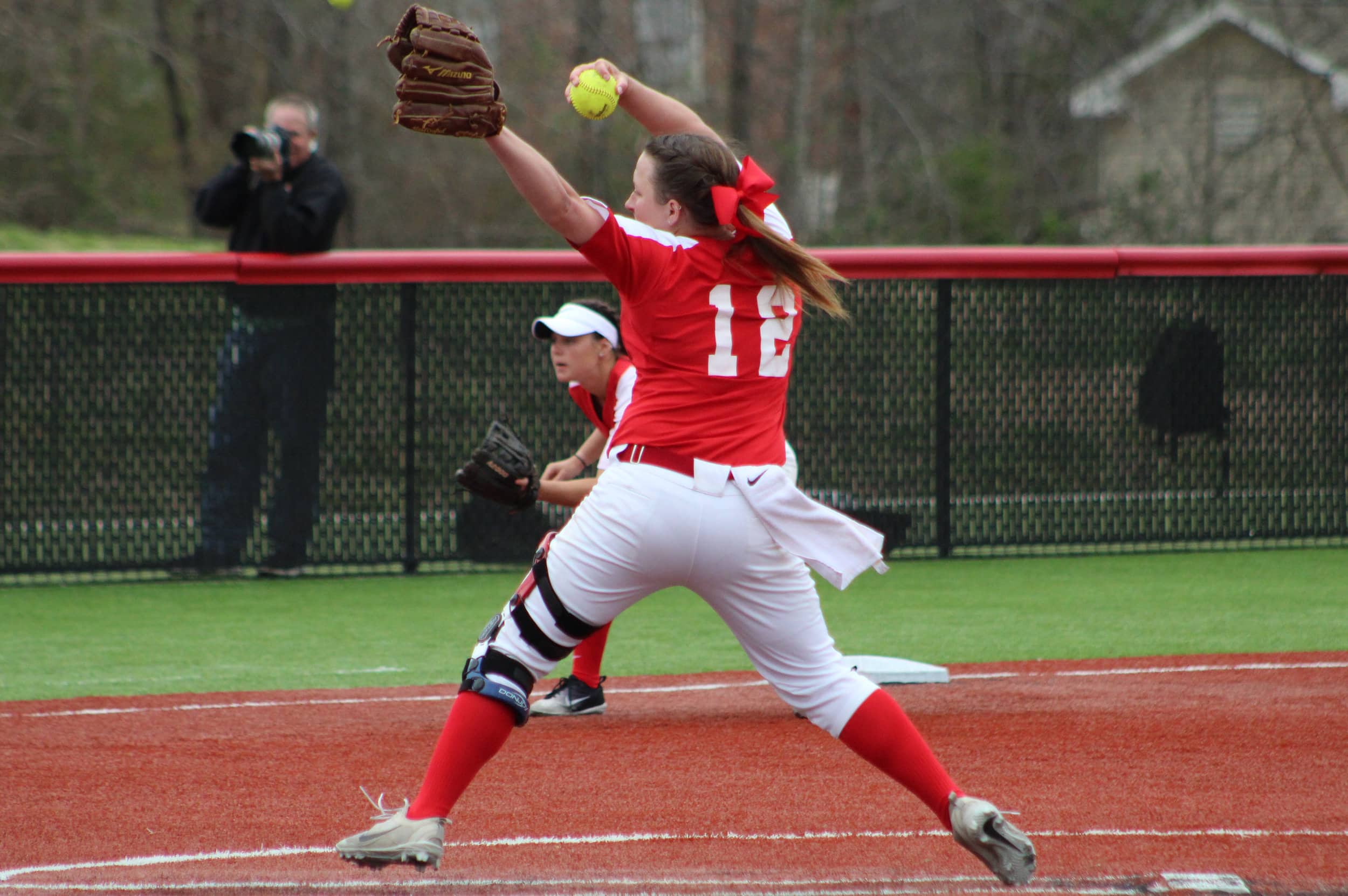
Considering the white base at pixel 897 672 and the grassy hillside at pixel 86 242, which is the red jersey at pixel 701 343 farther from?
the grassy hillside at pixel 86 242

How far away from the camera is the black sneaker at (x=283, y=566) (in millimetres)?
8219

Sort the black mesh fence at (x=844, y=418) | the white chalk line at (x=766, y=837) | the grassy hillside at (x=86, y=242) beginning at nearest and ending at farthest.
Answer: the white chalk line at (x=766, y=837), the black mesh fence at (x=844, y=418), the grassy hillside at (x=86, y=242)

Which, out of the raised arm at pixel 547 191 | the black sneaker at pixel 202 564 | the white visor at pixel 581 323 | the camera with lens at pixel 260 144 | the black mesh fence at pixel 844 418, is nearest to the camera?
the raised arm at pixel 547 191

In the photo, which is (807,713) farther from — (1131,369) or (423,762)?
(1131,369)

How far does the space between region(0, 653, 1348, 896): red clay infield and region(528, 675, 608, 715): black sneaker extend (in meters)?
0.05

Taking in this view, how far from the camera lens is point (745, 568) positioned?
3.37 m

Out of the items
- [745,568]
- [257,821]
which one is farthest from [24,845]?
[745,568]

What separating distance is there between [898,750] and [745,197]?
4.30 ft

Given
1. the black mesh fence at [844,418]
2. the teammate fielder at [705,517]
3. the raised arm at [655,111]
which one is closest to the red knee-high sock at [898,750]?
the teammate fielder at [705,517]

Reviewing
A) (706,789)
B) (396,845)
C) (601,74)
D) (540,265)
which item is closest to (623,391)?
(706,789)

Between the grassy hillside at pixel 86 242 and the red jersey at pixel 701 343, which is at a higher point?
the grassy hillside at pixel 86 242

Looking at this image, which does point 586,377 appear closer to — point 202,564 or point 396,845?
point 396,845

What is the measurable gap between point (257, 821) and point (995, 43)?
19645mm

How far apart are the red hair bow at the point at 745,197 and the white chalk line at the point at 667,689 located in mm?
2765
